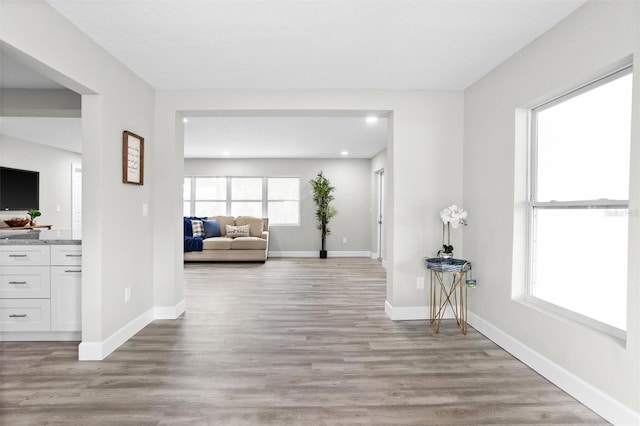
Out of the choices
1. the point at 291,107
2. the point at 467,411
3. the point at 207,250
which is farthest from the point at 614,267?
the point at 207,250

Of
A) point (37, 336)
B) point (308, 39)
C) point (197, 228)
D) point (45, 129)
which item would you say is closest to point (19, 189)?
point (45, 129)

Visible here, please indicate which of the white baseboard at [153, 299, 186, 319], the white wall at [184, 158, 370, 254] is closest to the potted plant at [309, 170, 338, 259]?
the white wall at [184, 158, 370, 254]

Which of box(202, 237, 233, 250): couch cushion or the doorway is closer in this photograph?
box(202, 237, 233, 250): couch cushion

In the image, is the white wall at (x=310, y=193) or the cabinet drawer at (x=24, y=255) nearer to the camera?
the cabinet drawer at (x=24, y=255)

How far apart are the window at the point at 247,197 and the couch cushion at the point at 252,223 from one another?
466 millimetres

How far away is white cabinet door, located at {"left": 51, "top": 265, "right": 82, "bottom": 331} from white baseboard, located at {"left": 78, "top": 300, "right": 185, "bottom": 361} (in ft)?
1.27

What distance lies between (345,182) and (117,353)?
6.57m

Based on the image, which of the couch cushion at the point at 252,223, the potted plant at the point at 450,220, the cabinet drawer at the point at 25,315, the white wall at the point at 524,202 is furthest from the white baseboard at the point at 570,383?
the couch cushion at the point at 252,223

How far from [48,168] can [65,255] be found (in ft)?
17.6

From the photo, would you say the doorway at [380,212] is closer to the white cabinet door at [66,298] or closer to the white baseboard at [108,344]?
the white baseboard at [108,344]

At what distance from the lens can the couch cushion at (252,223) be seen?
8.30 meters

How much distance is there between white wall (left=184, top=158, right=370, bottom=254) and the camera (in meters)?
8.73

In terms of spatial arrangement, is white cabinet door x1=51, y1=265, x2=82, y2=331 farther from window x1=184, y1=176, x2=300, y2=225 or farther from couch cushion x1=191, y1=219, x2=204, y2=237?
window x1=184, y1=176, x2=300, y2=225

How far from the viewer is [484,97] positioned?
3.33m
